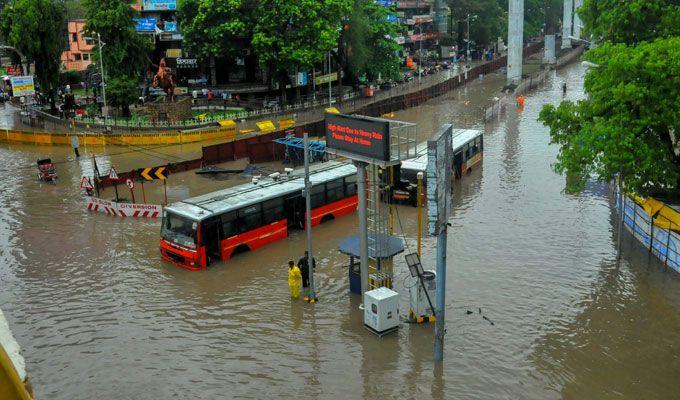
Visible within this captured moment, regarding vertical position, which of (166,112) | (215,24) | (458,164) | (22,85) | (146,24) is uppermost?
(146,24)

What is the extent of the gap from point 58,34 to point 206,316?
41.0 meters

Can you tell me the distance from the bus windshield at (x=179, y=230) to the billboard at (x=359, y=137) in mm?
6244

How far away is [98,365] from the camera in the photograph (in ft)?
54.7

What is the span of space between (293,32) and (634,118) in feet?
121

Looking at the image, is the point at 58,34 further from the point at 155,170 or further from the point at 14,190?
the point at 155,170

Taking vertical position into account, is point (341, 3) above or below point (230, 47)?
above

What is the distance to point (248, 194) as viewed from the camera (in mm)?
24469

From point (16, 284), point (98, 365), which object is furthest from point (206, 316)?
point (16, 284)

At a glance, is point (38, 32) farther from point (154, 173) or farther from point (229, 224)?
point (229, 224)

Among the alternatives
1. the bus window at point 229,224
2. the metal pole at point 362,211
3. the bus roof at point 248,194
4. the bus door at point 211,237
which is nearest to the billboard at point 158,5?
the bus roof at point 248,194

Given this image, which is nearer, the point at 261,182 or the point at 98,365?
the point at 98,365

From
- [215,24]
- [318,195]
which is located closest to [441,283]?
[318,195]

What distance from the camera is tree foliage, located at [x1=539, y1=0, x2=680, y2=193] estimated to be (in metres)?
20.6

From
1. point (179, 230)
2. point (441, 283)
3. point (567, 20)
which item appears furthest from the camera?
point (567, 20)
